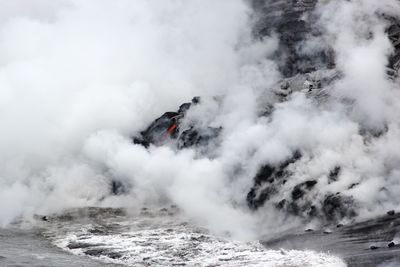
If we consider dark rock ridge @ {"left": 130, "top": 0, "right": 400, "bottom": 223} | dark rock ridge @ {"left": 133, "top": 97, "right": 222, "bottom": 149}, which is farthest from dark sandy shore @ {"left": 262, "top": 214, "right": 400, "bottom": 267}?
dark rock ridge @ {"left": 133, "top": 97, "right": 222, "bottom": 149}

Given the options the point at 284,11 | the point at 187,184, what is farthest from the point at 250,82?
the point at 187,184

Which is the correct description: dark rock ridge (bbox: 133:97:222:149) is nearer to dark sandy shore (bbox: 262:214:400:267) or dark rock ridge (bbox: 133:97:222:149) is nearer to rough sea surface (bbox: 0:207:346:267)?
rough sea surface (bbox: 0:207:346:267)

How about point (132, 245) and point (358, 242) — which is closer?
point (358, 242)

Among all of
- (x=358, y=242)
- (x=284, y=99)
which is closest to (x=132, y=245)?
(x=358, y=242)

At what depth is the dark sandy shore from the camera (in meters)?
17.7

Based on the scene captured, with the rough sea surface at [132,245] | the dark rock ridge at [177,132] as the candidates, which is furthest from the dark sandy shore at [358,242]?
the dark rock ridge at [177,132]

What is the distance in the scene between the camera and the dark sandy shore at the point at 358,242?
17.7m

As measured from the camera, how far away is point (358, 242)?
1995cm

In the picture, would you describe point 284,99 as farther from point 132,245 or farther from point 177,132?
point 132,245

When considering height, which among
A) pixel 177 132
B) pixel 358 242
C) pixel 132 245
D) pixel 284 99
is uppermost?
pixel 177 132

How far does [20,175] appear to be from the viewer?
3975 cm

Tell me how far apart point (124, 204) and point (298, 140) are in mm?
11589

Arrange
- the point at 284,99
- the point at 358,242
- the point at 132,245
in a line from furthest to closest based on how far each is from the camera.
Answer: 1. the point at 284,99
2. the point at 132,245
3. the point at 358,242

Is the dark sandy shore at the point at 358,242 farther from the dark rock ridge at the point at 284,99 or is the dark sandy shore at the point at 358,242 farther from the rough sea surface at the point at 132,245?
the dark rock ridge at the point at 284,99
